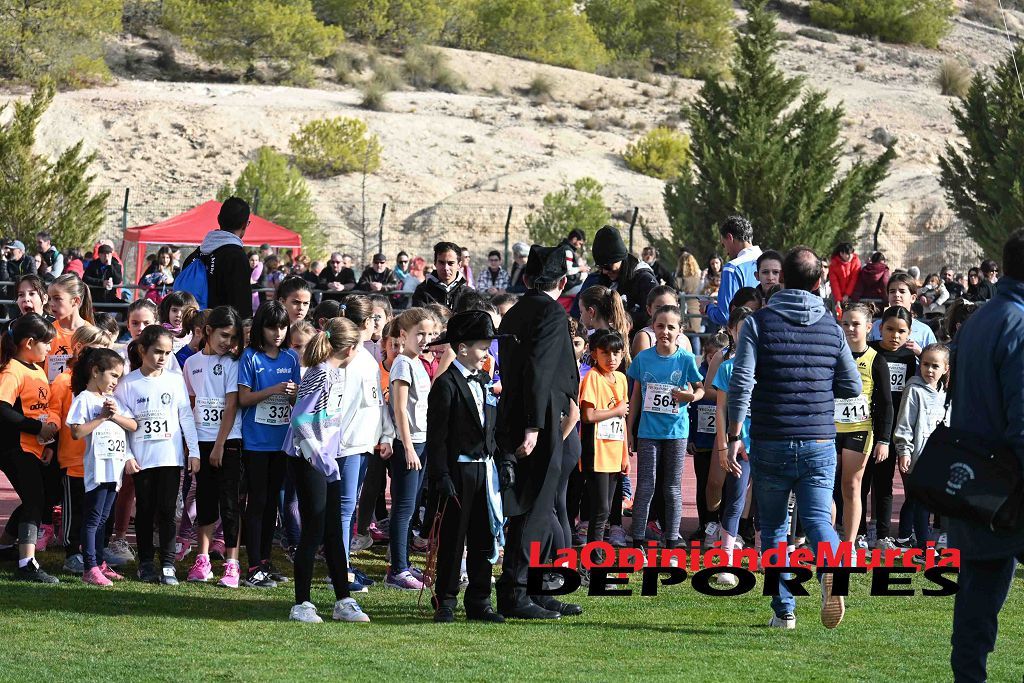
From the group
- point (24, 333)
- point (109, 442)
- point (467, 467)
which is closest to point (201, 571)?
point (109, 442)

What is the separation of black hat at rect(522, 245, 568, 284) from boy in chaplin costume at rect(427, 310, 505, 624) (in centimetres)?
43

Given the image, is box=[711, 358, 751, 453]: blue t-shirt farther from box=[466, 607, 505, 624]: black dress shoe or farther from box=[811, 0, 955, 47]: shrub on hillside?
box=[811, 0, 955, 47]: shrub on hillside

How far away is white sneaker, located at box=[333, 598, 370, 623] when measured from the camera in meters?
7.46

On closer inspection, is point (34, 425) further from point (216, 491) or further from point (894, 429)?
point (894, 429)

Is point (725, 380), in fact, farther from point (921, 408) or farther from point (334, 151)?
point (334, 151)

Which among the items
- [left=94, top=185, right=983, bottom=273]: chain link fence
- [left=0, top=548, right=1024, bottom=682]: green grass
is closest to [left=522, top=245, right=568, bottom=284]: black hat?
[left=0, top=548, right=1024, bottom=682]: green grass

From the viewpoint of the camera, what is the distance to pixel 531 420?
289 inches

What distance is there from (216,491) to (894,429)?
469cm

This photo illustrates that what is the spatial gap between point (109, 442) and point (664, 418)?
3.69 meters

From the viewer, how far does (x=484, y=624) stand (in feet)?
24.4

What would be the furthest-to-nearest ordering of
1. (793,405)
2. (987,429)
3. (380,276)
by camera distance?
1. (380,276)
2. (793,405)
3. (987,429)

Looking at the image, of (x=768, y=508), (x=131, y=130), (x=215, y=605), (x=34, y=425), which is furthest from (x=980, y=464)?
(x=131, y=130)

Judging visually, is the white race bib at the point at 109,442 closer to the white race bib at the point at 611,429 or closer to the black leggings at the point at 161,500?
the black leggings at the point at 161,500

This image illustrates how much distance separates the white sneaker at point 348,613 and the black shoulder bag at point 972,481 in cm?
328
